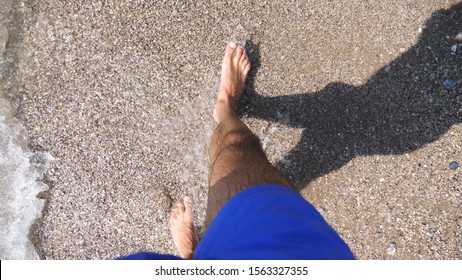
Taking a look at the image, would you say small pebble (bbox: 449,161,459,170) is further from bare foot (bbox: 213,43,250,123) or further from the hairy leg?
bare foot (bbox: 213,43,250,123)

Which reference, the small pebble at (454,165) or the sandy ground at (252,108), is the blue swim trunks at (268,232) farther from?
the small pebble at (454,165)

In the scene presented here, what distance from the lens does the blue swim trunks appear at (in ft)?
4.43

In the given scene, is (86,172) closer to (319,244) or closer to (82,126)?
(82,126)

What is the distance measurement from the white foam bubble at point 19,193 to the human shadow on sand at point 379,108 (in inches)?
43.8

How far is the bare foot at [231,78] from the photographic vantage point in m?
2.17

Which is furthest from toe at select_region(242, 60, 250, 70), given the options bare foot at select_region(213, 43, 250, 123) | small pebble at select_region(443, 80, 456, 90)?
small pebble at select_region(443, 80, 456, 90)

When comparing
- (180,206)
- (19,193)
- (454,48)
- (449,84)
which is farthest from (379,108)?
(19,193)

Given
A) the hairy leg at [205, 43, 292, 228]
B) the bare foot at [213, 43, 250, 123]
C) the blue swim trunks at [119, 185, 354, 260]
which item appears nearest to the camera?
the blue swim trunks at [119, 185, 354, 260]

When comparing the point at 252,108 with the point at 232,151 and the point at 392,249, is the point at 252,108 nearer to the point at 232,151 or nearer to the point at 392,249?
the point at 232,151

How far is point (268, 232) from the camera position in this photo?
1384mm

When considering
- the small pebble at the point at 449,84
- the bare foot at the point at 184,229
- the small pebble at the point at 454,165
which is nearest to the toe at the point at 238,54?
the bare foot at the point at 184,229

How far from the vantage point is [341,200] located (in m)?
2.27

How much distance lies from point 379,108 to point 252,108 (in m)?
0.65

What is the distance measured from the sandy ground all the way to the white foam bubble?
5 centimetres
